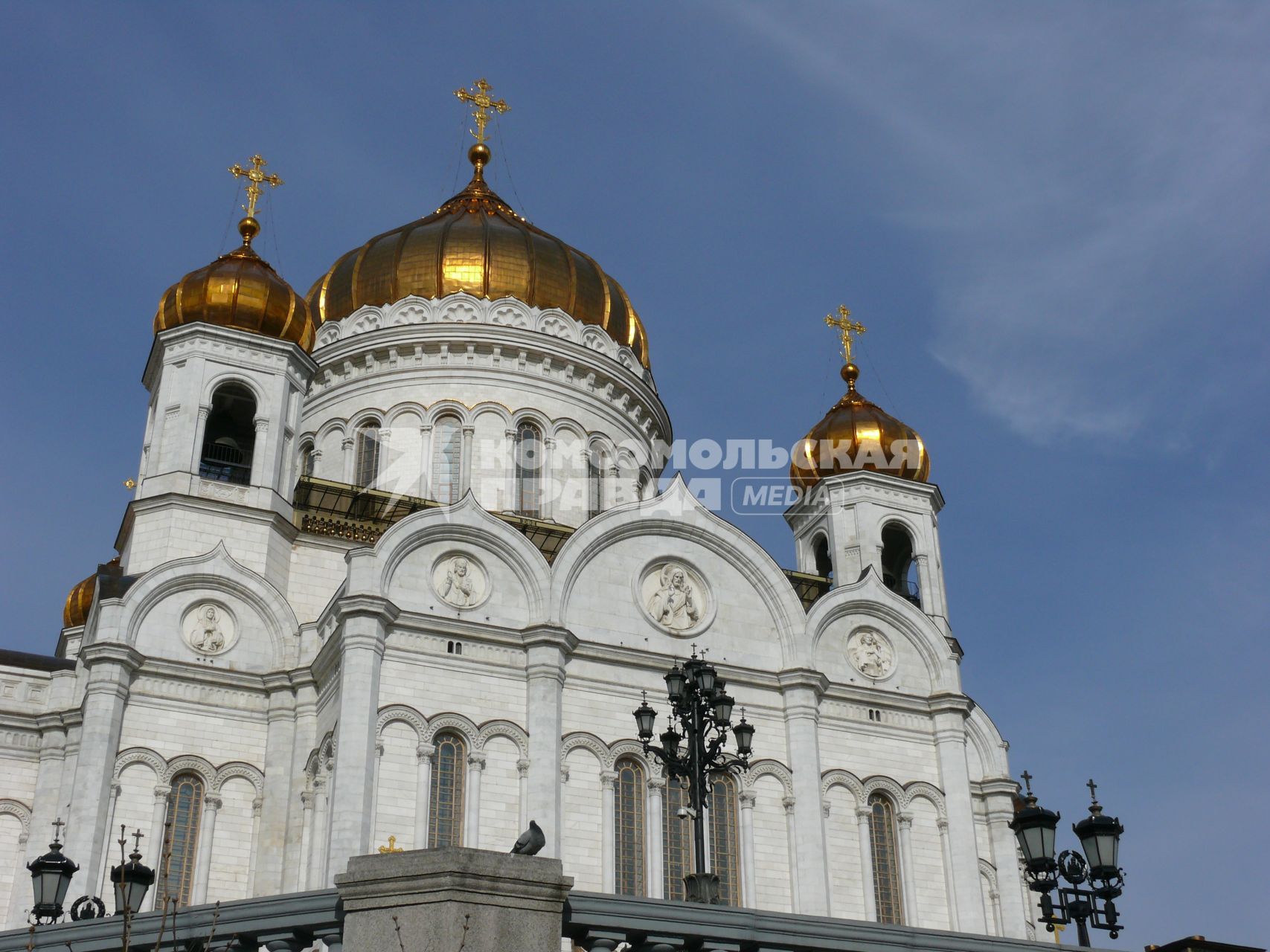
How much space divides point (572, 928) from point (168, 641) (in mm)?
16183

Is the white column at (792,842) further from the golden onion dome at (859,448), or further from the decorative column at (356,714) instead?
the golden onion dome at (859,448)

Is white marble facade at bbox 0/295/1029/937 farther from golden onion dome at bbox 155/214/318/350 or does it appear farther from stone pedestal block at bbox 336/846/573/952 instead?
stone pedestal block at bbox 336/846/573/952

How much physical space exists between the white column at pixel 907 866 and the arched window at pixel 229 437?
1277 cm

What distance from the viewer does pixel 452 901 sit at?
25.7 feet

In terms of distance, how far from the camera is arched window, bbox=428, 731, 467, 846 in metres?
21.1

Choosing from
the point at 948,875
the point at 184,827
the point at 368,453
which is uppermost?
the point at 368,453

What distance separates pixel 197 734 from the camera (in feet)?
74.6

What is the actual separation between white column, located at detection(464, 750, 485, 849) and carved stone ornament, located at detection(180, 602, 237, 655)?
4.80 metres

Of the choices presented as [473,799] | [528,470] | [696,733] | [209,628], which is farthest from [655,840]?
[528,470]

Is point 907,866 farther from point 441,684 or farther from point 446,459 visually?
point 446,459

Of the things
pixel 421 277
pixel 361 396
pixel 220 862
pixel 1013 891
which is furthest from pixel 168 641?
pixel 1013 891

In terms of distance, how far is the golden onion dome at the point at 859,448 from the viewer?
30750 mm

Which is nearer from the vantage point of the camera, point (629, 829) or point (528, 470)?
point (629, 829)

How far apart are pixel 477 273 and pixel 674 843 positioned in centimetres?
1436
